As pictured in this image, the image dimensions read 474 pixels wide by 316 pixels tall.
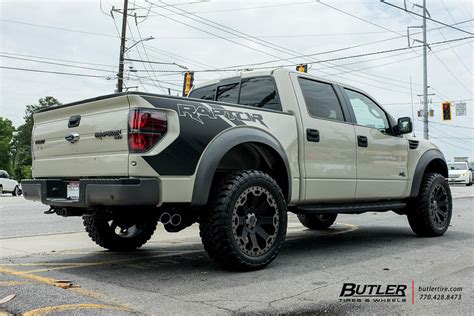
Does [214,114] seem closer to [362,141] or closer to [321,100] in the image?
[321,100]

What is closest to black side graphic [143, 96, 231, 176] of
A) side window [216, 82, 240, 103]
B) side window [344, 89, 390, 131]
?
side window [216, 82, 240, 103]

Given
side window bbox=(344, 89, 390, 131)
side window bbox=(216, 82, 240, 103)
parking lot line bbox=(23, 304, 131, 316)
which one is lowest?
parking lot line bbox=(23, 304, 131, 316)

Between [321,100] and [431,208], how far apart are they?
259 centimetres

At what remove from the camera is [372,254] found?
5957mm

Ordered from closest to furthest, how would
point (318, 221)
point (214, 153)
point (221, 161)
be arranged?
point (214, 153)
point (221, 161)
point (318, 221)

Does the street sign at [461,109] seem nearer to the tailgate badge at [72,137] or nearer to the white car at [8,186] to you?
the white car at [8,186]

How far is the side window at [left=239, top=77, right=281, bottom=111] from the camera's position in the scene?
5.73 metres

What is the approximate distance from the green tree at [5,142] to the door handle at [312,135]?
82165 millimetres

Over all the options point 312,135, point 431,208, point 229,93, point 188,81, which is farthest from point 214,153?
point 188,81

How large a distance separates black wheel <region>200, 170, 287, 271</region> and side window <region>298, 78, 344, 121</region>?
1.29m

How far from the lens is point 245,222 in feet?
15.7

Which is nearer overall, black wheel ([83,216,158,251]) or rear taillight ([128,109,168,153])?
rear taillight ([128,109,168,153])

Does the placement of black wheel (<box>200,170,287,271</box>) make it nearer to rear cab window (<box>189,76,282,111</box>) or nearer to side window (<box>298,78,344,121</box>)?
rear cab window (<box>189,76,282,111</box>)

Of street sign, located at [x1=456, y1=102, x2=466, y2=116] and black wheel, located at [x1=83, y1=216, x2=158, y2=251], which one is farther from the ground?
street sign, located at [x1=456, y1=102, x2=466, y2=116]
